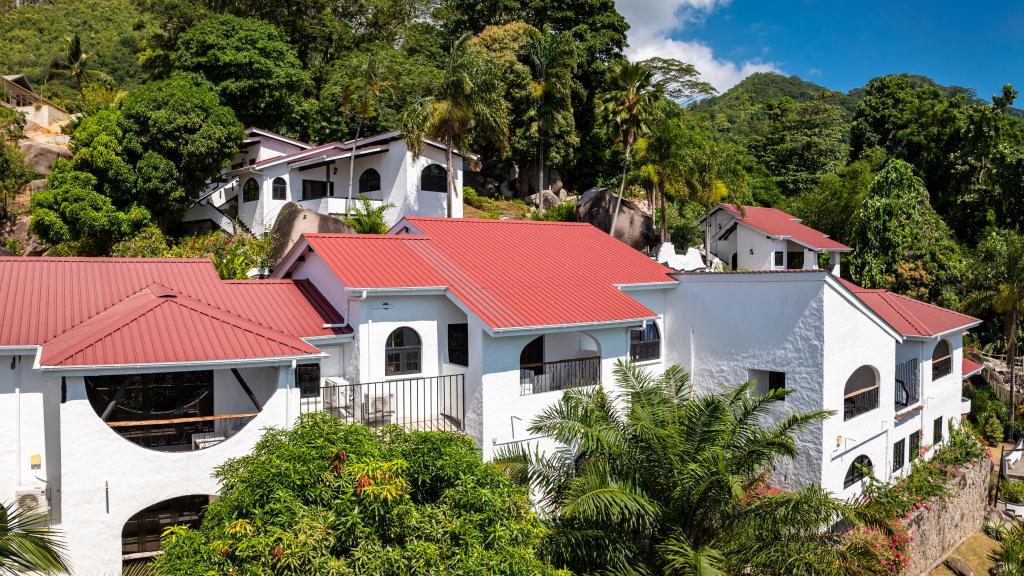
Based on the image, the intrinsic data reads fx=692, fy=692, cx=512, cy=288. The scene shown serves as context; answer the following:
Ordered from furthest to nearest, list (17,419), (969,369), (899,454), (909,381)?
(969,369) → (909,381) → (899,454) → (17,419)

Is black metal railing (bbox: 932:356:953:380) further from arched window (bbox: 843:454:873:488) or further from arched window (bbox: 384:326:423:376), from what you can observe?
arched window (bbox: 384:326:423:376)

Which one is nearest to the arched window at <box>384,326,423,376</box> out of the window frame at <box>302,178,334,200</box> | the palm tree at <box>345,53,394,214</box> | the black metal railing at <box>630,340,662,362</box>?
the black metal railing at <box>630,340,662,362</box>

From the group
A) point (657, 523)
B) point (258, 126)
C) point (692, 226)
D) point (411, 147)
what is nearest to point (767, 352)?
point (657, 523)

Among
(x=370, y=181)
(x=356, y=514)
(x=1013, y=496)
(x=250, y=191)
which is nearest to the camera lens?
(x=356, y=514)

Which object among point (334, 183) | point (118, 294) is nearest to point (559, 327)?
point (118, 294)

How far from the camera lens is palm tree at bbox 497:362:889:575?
509 inches

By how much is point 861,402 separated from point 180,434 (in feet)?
59.6

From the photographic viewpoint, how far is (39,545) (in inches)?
316

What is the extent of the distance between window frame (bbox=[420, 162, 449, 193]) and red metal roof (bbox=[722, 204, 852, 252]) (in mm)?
15891

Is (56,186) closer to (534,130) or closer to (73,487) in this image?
(73,487)

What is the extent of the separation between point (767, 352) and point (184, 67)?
3468 cm

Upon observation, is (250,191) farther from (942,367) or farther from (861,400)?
(942,367)

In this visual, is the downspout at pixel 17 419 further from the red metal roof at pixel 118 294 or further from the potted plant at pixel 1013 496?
the potted plant at pixel 1013 496

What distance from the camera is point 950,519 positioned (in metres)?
22.1
